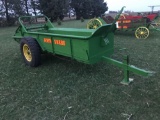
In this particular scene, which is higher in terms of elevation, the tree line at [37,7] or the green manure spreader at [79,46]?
the tree line at [37,7]

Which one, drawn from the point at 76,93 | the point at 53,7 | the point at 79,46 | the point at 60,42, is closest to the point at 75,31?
the point at 60,42

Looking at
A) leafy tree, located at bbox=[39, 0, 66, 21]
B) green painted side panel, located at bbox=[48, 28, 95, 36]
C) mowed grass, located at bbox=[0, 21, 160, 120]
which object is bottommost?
mowed grass, located at bbox=[0, 21, 160, 120]

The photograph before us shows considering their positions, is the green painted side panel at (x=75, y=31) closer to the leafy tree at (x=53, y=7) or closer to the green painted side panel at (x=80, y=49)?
the green painted side panel at (x=80, y=49)

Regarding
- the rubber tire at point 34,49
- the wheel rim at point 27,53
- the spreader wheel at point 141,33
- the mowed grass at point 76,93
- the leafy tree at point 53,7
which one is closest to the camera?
the mowed grass at point 76,93

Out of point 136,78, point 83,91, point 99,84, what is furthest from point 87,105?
point 136,78

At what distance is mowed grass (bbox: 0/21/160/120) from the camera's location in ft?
9.07

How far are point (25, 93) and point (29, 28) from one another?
2.51 meters

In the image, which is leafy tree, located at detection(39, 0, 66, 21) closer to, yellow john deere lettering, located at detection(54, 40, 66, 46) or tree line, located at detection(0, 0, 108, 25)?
tree line, located at detection(0, 0, 108, 25)

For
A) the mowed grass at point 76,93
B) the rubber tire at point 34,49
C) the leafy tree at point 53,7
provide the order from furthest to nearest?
1. the leafy tree at point 53,7
2. the rubber tire at point 34,49
3. the mowed grass at point 76,93

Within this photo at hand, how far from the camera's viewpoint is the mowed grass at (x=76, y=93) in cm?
276

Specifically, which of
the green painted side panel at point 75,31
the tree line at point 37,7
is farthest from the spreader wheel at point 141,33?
the tree line at point 37,7

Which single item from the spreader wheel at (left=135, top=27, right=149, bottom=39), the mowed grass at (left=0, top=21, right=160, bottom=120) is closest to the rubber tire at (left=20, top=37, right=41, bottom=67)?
the mowed grass at (left=0, top=21, right=160, bottom=120)

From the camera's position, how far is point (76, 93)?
11.0 ft

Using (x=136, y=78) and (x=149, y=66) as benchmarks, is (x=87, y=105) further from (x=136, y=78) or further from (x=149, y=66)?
(x=149, y=66)
